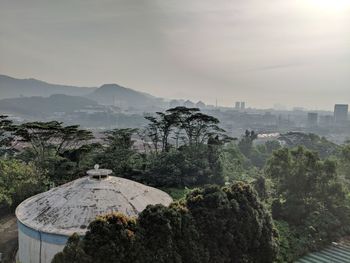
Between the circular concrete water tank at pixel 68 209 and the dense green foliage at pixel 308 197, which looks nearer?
the circular concrete water tank at pixel 68 209

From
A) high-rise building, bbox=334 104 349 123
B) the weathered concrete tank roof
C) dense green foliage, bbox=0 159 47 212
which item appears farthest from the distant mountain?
the weathered concrete tank roof

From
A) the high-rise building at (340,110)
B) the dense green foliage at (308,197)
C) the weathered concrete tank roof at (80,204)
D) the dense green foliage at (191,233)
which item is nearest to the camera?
the dense green foliage at (191,233)

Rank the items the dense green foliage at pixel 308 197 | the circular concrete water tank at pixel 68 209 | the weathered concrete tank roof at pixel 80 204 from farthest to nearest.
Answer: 1. the dense green foliage at pixel 308 197
2. the weathered concrete tank roof at pixel 80 204
3. the circular concrete water tank at pixel 68 209

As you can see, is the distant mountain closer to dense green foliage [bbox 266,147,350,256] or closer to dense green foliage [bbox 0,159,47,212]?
dense green foliage [bbox 0,159,47,212]

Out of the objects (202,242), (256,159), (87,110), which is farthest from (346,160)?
(87,110)

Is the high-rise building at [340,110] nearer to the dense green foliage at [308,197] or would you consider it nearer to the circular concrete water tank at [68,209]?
the dense green foliage at [308,197]

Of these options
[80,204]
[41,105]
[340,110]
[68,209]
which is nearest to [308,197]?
[80,204]

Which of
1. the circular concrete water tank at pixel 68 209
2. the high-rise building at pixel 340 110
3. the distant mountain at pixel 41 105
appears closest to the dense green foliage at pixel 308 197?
the circular concrete water tank at pixel 68 209

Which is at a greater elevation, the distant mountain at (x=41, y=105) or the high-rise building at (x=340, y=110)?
the high-rise building at (x=340, y=110)
